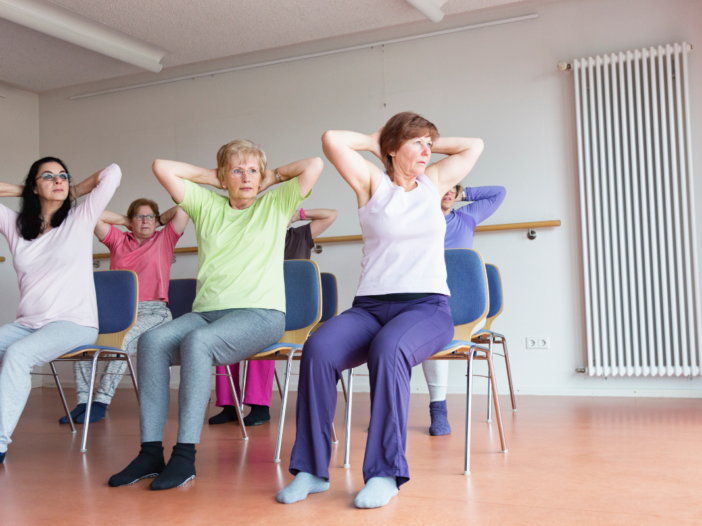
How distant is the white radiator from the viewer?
360 centimetres

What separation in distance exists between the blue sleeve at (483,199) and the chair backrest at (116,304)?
1.90 meters

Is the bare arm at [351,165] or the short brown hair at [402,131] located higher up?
the short brown hair at [402,131]

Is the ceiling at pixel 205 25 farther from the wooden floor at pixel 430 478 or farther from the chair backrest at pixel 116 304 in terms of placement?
the wooden floor at pixel 430 478

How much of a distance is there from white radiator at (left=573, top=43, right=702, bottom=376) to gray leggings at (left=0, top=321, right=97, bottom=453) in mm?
2853

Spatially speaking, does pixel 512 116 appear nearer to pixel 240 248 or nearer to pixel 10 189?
pixel 240 248

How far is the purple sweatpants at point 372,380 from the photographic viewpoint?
1706 millimetres

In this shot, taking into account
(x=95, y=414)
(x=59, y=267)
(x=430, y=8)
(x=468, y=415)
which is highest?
(x=430, y=8)

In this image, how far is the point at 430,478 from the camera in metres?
1.97

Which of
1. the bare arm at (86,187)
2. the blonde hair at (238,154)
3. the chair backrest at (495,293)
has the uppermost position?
the blonde hair at (238,154)

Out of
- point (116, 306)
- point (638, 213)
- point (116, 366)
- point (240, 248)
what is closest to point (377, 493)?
point (240, 248)

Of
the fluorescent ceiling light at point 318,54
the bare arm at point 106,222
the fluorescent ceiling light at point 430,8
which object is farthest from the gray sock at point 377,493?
the fluorescent ceiling light at point 318,54

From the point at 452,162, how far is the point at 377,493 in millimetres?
1171

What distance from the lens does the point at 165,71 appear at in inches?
200

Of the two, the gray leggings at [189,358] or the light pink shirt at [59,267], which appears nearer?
the gray leggings at [189,358]
